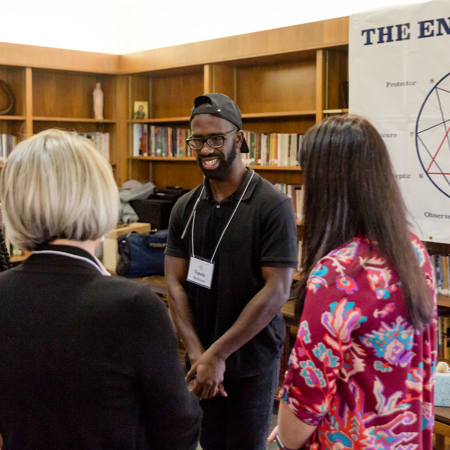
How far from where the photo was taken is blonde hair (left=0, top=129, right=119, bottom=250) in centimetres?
96

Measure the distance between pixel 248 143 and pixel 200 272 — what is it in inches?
88.6

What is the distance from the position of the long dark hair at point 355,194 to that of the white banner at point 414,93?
64.9 inches

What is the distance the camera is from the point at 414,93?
2.88m

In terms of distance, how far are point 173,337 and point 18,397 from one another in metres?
0.29

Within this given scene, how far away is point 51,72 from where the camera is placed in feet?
15.9

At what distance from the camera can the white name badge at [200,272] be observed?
195 centimetres

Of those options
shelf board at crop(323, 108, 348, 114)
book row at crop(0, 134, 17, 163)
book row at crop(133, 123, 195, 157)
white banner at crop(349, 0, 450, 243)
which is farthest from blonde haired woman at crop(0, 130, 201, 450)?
book row at crop(0, 134, 17, 163)

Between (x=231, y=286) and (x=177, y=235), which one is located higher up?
(x=177, y=235)

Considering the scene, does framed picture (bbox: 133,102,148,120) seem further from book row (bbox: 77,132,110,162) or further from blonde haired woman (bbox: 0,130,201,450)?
blonde haired woman (bbox: 0,130,201,450)

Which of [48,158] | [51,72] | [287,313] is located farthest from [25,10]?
[48,158]

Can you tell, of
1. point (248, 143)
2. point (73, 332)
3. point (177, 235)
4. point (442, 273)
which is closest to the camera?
point (73, 332)


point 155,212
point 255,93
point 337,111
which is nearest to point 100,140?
point 155,212

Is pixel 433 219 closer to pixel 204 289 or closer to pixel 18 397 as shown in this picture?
pixel 204 289

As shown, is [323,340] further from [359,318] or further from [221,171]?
[221,171]
